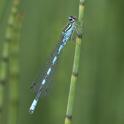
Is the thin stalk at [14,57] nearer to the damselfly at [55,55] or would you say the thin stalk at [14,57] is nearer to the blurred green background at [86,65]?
the damselfly at [55,55]

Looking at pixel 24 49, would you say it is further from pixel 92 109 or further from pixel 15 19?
pixel 15 19

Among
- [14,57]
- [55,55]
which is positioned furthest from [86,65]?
[14,57]

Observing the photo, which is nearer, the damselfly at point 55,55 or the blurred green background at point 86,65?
the damselfly at point 55,55

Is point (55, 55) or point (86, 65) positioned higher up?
point (86, 65)

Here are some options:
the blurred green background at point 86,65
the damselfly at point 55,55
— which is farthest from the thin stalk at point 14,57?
the blurred green background at point 86,65

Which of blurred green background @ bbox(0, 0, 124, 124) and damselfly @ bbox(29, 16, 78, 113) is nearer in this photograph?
damselfly @ bbox(29, 16, 78, 113)

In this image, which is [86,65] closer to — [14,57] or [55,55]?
[55,55]

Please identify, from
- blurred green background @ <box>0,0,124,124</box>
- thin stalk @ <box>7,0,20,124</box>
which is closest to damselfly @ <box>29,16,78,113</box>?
thin stalk @ <box>7,0,20,124</box>

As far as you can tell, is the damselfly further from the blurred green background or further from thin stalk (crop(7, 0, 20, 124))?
the blurred green background
